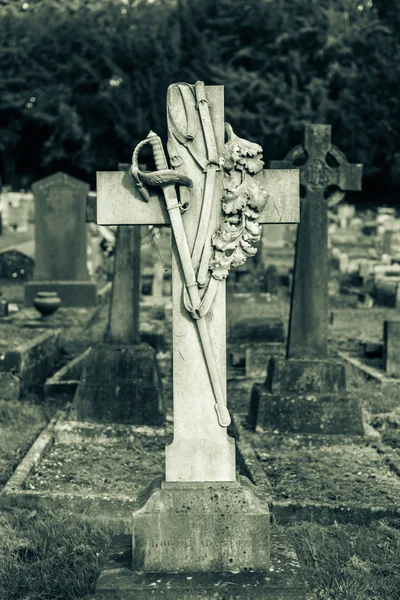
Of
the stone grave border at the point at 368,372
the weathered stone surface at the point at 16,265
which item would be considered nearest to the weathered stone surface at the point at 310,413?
the stone grave border at the point at 368,372

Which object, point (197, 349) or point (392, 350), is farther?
point (392, 350)

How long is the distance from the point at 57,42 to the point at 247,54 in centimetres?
804

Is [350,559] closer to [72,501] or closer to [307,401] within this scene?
[72,501]

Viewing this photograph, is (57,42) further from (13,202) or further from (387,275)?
(387,275)

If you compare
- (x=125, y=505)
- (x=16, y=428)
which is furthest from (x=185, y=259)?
(x=16, y=428)

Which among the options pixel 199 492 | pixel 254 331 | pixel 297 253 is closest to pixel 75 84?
pixel 254 331

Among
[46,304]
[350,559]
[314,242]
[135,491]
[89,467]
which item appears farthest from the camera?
[46,304]

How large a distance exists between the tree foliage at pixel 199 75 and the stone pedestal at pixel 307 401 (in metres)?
27.5

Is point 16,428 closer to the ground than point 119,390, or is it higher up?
closer to the ground

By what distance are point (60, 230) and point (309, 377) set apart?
8192mm

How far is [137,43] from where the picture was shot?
35.8 m

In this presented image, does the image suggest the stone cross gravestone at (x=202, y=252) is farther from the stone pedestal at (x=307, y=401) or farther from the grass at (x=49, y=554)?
the stone pedestal at (x=307, y=401)

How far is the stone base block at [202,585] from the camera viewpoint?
3451mm

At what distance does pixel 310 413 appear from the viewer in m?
7.09
